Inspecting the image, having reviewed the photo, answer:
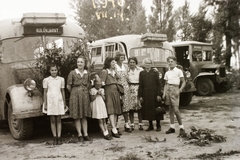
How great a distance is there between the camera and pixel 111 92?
6.12 metres

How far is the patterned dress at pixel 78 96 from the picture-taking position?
564 centimetres

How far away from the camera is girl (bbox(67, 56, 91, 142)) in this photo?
5.64 m

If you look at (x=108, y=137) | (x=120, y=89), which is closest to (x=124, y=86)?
(x=120, y=89)

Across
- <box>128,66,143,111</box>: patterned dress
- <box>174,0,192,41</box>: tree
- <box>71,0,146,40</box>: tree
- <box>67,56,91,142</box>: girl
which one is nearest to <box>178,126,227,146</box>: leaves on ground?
<box>128,66,143,111</box>: patterned dress

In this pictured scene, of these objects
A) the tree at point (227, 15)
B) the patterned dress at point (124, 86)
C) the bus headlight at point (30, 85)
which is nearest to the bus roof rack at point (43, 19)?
the bus headlight at point (30, 85)

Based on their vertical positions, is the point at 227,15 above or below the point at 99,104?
above

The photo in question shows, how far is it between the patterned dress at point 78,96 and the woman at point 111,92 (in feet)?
1.60

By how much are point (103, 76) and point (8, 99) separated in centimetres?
197

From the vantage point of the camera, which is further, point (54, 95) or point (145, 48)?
point (145, 48)

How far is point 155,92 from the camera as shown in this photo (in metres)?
6.51

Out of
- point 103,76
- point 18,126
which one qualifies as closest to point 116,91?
point 103,76

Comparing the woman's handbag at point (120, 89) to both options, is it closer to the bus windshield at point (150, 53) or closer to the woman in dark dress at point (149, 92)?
the woman in dark dress at point (149, 92)

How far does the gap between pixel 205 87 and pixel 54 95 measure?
1019 centimetres

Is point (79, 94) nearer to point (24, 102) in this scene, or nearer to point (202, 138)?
point (24, 102)
